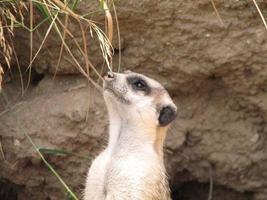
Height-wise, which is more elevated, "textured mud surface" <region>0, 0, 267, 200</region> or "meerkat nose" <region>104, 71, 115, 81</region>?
"meerkat nose" <region>104, 71, 115, 81</region>

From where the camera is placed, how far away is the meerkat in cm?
335

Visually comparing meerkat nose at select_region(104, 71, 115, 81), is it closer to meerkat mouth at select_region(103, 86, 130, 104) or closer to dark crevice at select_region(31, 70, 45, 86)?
meerkat mouth at select_region(103, 86, 130, 104)

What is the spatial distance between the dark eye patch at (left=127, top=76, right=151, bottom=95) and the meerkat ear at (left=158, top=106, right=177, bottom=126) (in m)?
0.10

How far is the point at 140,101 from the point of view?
11.3ft

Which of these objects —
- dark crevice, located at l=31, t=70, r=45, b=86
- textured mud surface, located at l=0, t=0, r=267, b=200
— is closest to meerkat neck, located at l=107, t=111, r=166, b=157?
textured mud surface, located at l=0, t=0, r=267, b=200

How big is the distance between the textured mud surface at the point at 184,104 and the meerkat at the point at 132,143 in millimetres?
451

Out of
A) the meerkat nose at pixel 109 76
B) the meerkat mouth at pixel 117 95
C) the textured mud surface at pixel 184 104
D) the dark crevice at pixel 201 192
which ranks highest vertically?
the meerkat nose at pixel 109 76

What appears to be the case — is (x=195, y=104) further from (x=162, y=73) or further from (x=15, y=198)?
(x=15, y=198)

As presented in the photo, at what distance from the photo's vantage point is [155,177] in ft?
11.1

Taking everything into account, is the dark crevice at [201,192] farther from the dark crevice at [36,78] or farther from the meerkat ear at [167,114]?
the meerkat ear at [167,114]

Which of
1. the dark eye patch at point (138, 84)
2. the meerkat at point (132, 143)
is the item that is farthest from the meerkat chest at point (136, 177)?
the dark eye patch at point (138, 84)


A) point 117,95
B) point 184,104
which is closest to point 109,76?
point 117,95

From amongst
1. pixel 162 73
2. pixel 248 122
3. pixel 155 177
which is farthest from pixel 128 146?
pixel 248 122

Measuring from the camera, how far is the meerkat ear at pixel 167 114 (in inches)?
134
